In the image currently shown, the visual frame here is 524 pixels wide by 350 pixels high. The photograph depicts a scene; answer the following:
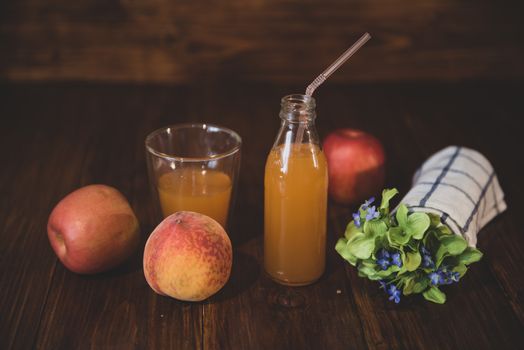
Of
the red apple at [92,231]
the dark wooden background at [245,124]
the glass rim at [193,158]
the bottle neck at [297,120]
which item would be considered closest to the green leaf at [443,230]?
the dark wooden background at [245,124]

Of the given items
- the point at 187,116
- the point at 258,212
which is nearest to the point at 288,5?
the point at 187,116

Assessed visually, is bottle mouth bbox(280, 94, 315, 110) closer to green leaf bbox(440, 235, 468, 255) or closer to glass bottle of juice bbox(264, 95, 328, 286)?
glass bottle of juice bbox(264, 95, 328, 286)

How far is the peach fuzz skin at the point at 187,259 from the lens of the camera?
946mm

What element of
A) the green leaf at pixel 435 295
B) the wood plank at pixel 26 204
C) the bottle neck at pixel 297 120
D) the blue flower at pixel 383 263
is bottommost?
the wood plank at pixel 26 204

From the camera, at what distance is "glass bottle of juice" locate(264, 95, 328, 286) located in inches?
39.2

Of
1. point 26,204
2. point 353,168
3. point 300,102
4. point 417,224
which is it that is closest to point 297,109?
point 300,102

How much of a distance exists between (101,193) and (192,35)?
41.8 inches

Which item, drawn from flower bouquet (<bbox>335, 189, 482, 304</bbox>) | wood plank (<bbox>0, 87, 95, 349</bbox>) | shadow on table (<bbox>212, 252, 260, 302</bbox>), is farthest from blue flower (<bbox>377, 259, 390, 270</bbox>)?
wood plank (<bbox>0, 87, 95, 349</bbox>)

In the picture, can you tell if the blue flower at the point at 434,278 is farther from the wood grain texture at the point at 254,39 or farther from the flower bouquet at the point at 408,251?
the wood grain texture at the point at 254,39

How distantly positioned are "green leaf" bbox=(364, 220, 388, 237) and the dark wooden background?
0.35ft

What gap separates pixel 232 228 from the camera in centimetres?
122

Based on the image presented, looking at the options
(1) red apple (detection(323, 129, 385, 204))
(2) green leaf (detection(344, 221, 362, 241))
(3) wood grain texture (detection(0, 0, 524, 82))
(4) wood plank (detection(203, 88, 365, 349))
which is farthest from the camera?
(3) wood grain texture (detection(0, 0, 524, 82))

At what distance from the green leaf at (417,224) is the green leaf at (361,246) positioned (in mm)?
55

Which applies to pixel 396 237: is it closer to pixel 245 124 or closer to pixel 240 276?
pixel 240 276
